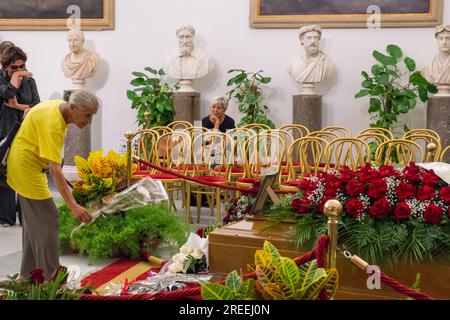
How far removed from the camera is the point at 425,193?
345 centimetres

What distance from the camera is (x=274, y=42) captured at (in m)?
9.64

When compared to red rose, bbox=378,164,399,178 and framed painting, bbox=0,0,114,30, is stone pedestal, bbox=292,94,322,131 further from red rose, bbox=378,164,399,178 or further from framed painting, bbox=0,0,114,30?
red rose, bbox=378,164,399,178

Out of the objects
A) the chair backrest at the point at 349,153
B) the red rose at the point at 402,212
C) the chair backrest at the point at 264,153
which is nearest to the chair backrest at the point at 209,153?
the chair backrest at the point at 264,153

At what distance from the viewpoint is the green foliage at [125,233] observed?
5.22 metres

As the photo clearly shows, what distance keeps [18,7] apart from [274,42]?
413 centimetres

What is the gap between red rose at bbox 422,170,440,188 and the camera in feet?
11.8

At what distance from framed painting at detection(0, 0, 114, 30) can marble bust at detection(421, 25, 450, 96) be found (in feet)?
15.3

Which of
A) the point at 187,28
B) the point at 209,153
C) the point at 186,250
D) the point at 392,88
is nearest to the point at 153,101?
the point at 187,28

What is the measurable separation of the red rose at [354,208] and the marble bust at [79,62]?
719 centimetres

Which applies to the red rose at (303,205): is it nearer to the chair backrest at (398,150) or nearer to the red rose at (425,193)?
the red rose at (425,193)

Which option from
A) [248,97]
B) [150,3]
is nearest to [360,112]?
[248,97]

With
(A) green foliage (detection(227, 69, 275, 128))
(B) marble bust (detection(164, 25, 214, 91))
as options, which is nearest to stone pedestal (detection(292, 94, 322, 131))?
(A) green foliage (detection(227, 69, 275, 128))

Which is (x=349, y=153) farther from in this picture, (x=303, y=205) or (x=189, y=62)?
(x=189, y=62)

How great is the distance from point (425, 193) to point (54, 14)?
845 centimetres
